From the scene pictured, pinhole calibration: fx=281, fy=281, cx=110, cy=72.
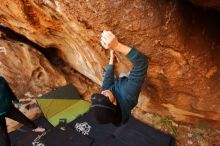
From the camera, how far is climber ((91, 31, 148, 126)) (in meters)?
2.19

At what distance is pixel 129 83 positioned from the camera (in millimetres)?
2377

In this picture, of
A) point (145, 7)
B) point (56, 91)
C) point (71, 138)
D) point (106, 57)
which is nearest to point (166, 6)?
point (145, 7)

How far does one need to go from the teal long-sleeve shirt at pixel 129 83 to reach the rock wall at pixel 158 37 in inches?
20.0

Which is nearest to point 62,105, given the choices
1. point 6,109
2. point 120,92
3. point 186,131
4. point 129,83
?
point 6,109

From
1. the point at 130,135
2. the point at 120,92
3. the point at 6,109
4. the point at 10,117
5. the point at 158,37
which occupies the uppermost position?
the point at 158,37

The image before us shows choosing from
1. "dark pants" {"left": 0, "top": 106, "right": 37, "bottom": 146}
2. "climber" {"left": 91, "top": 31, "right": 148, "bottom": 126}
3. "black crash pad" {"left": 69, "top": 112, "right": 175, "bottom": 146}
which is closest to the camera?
"climber" {"left": 91, "top": 31, "right": 148, "bottom": 126}

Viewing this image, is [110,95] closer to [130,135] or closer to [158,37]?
[158,37]

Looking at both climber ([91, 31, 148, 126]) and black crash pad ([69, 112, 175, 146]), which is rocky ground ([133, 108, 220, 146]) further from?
climber ([91, 31, 148, 126])

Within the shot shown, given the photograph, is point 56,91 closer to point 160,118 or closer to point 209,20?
point 160,118

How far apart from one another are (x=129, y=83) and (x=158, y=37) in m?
0.69

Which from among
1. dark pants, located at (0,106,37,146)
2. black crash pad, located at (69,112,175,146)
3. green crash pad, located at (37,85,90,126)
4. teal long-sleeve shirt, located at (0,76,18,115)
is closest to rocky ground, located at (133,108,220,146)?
black crash pad, located at (69,112,175,146)

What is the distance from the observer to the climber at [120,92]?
219cm

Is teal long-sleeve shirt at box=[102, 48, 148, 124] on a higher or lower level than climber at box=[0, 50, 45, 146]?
higher

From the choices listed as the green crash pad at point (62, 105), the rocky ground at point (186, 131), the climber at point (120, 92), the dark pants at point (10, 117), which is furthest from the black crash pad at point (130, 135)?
the climber at point (120, 92)
